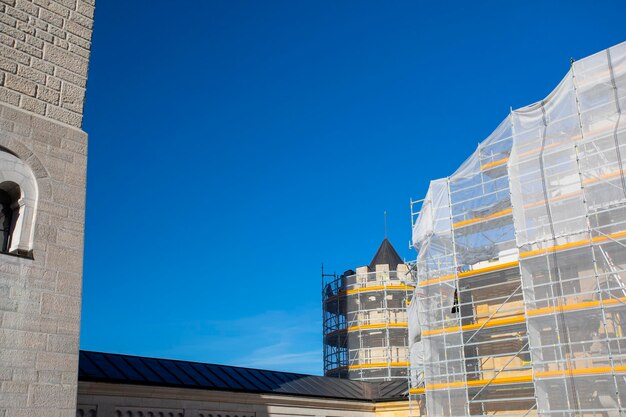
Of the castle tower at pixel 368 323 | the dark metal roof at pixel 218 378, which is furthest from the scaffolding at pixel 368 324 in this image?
the dark metal roof at pixel 218 378

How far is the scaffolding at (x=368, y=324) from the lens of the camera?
47.1 m

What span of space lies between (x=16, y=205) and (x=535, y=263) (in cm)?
1773

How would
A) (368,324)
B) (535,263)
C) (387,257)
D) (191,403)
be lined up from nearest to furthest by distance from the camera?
(191,403) → (535,263) → (368,324) → (387,257)

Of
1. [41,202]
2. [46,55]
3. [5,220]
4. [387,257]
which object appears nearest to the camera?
[5,220]

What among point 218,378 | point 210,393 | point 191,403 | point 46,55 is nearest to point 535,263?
point 218,378

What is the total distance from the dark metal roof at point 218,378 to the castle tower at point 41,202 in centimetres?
825

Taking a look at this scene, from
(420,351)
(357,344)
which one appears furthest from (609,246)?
(357,344)

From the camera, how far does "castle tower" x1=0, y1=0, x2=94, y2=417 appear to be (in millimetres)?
9875

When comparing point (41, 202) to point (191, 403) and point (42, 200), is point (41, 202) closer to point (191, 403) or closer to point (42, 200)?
point (42, 200)

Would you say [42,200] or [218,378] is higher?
[42,200]

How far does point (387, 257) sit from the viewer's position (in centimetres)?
5572

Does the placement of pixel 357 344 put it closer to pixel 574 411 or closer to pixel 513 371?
pixel 513 371

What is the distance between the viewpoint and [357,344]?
48.6 metres

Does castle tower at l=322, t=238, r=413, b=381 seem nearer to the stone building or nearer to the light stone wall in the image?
the light stone wall
